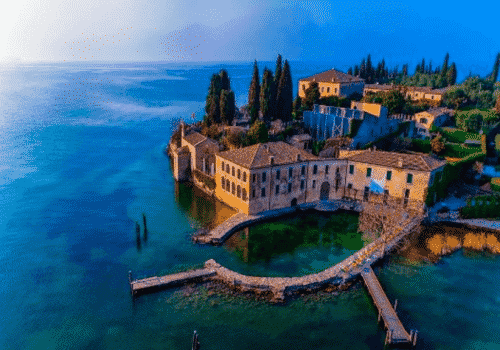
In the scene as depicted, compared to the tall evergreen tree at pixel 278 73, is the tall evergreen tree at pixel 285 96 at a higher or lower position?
lower

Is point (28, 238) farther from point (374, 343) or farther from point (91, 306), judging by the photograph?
point (374, 343)

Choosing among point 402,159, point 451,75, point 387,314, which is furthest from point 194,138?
point 451,75

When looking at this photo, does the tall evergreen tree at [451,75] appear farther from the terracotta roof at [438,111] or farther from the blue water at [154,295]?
the blue water at [154,295]

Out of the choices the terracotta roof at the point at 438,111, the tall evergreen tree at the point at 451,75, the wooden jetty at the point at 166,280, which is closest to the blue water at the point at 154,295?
the wooden jetty at the point at 166,280

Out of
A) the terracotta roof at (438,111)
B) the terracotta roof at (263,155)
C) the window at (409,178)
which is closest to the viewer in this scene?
the terracotta roof at (263,155)

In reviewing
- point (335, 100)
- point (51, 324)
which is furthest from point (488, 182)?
point (51, 324)

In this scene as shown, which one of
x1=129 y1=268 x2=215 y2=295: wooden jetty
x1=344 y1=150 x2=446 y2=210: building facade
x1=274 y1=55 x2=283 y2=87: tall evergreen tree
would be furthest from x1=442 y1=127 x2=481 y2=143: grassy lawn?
x1=129 y1=268 x2=215 y2=295: wooden jetty
